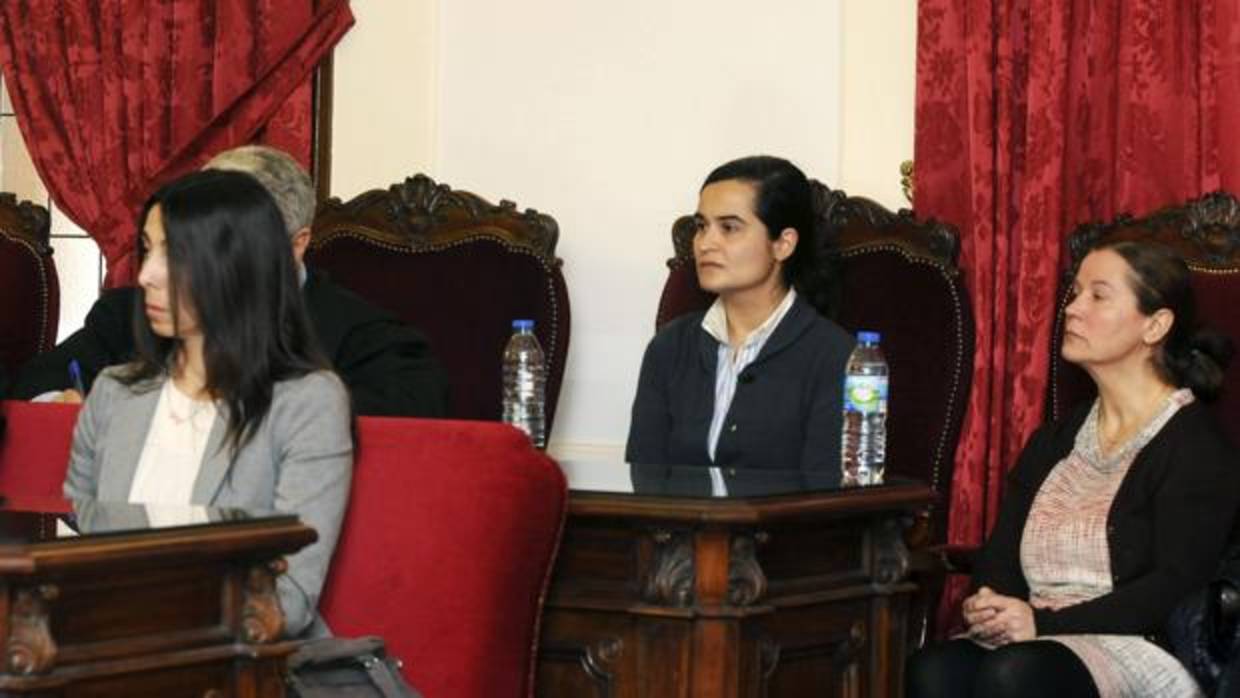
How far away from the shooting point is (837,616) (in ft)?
12.1

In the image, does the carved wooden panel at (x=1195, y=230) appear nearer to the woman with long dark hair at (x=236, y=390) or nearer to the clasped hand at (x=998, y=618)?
the clasped hand at (x=998, y=618)

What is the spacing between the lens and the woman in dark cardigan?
3826mm

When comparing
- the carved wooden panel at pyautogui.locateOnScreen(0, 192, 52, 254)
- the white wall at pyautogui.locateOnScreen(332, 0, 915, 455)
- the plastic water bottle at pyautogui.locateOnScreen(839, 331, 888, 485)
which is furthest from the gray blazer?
the carved wooden panel at pyautogui.locateOnScreen(0, 192, 52, 254)

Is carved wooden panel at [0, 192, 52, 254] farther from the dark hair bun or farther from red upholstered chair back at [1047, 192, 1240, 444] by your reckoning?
the dark hair bun

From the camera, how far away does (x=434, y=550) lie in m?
3.27

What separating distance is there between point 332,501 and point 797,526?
816 mm

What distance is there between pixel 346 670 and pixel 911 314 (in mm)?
1865

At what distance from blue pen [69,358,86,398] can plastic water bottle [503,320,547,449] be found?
913mm

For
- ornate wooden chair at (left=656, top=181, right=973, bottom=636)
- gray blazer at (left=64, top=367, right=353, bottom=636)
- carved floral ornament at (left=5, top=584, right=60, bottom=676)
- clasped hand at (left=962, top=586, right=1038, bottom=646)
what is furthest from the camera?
ornate wooden chair at (left=656, top=181, right=973, bottom=636)

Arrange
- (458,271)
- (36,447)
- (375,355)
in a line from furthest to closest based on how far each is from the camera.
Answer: (458,271) < (375,355) < (36,447)

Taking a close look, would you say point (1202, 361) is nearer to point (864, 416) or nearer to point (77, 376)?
point (864, 416)

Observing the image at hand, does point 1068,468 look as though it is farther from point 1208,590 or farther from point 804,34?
point 804,34

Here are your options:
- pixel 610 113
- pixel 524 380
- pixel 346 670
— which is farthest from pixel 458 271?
pixel 346 670

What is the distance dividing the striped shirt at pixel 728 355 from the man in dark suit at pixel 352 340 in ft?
2.00
